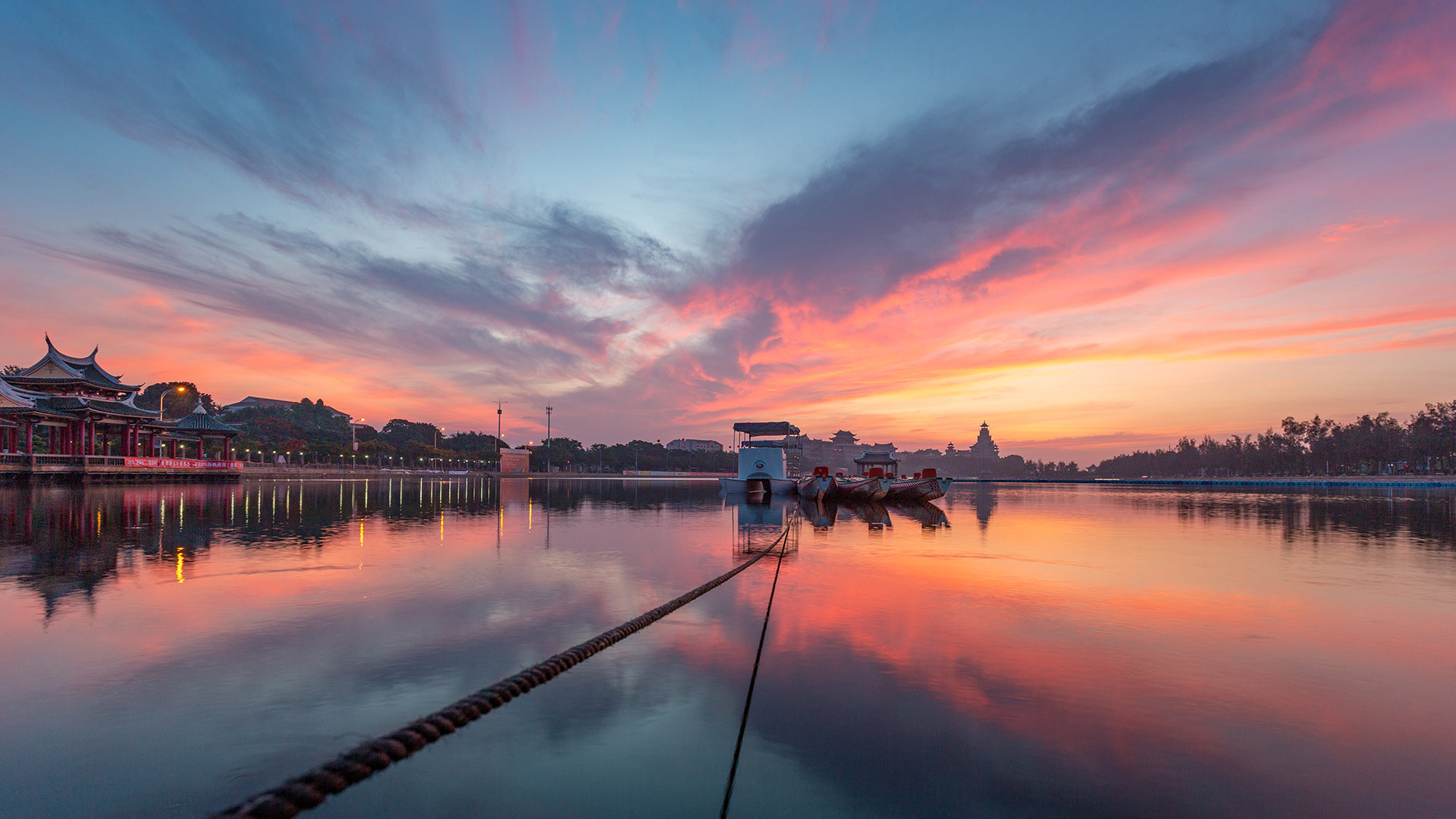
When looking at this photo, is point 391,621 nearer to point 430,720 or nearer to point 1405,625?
point 430,720

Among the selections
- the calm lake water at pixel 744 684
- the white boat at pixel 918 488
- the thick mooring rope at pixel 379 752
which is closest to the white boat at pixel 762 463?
the white boat at pixel 918 488

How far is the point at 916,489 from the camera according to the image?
41.6 metres

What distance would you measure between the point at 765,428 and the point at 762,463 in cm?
266

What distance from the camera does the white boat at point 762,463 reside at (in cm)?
4797

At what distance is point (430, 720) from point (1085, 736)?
16.7 ft

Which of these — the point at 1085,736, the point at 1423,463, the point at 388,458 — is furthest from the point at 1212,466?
the point at 1085,736

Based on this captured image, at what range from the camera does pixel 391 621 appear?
893 centimetres

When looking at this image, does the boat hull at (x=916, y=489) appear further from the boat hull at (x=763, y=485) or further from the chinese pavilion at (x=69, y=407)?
the chinese pavilion at (x=69, y=407)

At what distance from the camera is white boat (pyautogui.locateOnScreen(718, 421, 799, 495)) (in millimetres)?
47969

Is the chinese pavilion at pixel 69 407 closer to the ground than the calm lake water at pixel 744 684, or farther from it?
farther from it

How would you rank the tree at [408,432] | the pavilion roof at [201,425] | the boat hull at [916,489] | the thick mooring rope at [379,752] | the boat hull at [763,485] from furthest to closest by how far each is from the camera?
the tree at [408,432] < the pavilion roof at [201,425] < the boat hull at [763,485] < the boat hull at [916,489] < the thick mooring rope at [379,752]

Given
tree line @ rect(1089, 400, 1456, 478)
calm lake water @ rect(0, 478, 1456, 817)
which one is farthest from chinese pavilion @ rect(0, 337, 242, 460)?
tree line @ rect(1089, 400, 1456, 478)

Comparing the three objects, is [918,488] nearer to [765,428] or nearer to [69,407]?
[765,428]

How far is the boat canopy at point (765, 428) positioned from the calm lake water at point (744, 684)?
3331 centimetres
